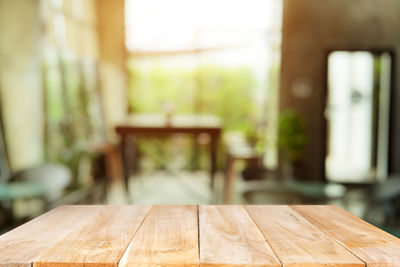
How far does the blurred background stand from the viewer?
4.81 metres

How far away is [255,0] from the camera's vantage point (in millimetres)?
7270

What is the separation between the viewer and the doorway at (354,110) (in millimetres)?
6672

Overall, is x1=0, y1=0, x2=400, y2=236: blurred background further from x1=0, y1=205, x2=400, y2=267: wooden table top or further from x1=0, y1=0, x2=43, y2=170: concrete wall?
x1=0, y1=205, x2=400, y2=267: wooden table top

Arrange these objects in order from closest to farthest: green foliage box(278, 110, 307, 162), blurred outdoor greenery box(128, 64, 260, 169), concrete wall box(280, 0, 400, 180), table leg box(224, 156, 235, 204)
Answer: table leg box(224, 156, 235, 204), green foliage box(278, 110, 307, 162), concrete wall box(280, 0, 400, 180), blurred outdoor greenery box(128, 64, 260, 169)

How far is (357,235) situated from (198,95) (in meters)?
6.50

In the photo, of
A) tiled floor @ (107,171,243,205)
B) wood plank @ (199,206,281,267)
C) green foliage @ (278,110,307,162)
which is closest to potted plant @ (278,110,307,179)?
green foliage @ (278,110,307,162)

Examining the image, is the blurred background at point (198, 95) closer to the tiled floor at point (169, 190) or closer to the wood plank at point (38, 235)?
the tiled floor at point (169, 190)

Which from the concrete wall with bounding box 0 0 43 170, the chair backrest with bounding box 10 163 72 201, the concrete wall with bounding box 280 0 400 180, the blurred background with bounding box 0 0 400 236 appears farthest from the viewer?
the concrete wall with bounding box 280 0 400 180

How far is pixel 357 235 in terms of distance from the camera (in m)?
1.18

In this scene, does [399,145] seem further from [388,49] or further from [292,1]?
[292,1]

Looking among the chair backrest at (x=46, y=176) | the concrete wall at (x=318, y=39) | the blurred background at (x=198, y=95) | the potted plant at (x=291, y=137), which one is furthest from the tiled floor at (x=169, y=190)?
the chair backrest at (x=46, y=176)

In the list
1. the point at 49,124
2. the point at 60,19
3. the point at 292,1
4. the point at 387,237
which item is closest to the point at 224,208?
the point at 387,237

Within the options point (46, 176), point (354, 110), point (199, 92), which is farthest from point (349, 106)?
point (46, 176)

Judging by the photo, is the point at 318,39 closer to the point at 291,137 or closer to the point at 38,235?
the point at 291,137
